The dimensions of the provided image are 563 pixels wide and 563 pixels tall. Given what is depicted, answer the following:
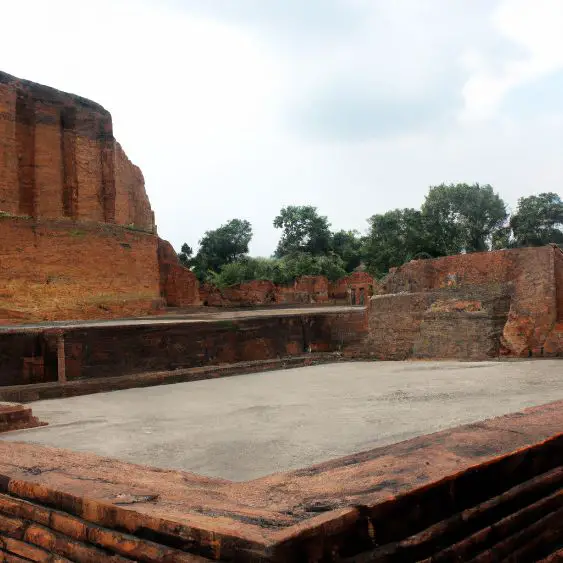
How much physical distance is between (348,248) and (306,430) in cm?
3797

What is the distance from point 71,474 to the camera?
6.42 feet

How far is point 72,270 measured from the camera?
1535 centimetres

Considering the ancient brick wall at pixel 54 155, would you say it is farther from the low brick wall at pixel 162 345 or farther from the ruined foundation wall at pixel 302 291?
the low brick wall at pixel 162 345

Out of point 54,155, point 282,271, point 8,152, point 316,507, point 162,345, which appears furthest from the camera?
point 282,271

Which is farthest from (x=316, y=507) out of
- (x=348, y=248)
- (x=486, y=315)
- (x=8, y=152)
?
(x=348, y=248)

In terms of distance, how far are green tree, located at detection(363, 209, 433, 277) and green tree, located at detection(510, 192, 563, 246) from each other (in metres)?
5.35

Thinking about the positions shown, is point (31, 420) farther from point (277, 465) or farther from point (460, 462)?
point (460, 462)

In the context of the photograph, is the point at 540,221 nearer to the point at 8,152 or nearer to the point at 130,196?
the point at 130,196

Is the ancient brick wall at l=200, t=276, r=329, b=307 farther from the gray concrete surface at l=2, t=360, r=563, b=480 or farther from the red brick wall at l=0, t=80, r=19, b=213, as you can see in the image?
the gray concrete surface at l=2, t=360, r=563, b=480

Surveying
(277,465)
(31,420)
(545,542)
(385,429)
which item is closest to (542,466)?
(545,542)

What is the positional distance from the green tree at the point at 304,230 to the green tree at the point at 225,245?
152 inches

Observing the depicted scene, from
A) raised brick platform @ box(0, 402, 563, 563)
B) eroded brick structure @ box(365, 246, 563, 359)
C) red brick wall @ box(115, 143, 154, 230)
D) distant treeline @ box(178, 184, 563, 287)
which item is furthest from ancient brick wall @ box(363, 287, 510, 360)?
distant treeline @ box(178, 184, 563, 287)

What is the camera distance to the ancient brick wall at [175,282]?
22984 millimetres

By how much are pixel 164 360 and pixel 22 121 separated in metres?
14.6
